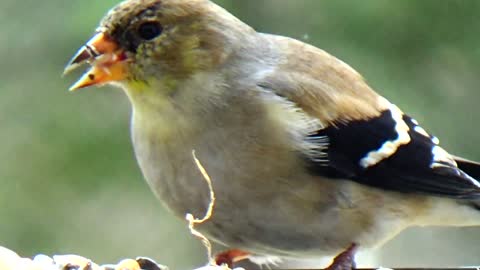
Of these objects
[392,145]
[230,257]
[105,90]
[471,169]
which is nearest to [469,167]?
[471,169]

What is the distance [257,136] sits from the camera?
15.9 feet

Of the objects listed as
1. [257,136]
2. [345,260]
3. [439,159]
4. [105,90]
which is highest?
[105,90]

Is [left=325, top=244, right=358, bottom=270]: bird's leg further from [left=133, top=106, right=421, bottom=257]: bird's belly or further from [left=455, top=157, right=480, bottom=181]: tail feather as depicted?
[left=455, top=157, right=480, bottom=181]: tail feather

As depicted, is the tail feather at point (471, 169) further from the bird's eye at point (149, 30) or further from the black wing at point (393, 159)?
the bird's eye at point (149, 30)

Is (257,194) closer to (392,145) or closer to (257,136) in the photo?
(257,136)

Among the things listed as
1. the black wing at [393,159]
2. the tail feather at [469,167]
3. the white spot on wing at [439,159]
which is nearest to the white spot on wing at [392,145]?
the black wing at [393,159]

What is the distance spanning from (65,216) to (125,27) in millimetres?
2226

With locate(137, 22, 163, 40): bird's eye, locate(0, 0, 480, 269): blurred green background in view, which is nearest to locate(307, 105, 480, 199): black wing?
locate(137, 22, 163, 40): bird's eye

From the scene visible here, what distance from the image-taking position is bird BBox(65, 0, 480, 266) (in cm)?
483

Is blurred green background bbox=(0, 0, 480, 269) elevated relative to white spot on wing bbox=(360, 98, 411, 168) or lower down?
elevated

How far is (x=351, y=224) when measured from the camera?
498cm

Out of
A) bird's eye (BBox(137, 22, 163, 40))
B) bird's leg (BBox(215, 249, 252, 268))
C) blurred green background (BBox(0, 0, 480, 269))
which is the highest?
blurred green background (BBox(0, 0, 480, 269))

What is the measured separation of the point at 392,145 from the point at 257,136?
662mm

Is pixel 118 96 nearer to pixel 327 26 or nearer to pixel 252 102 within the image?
pixel 327 26
